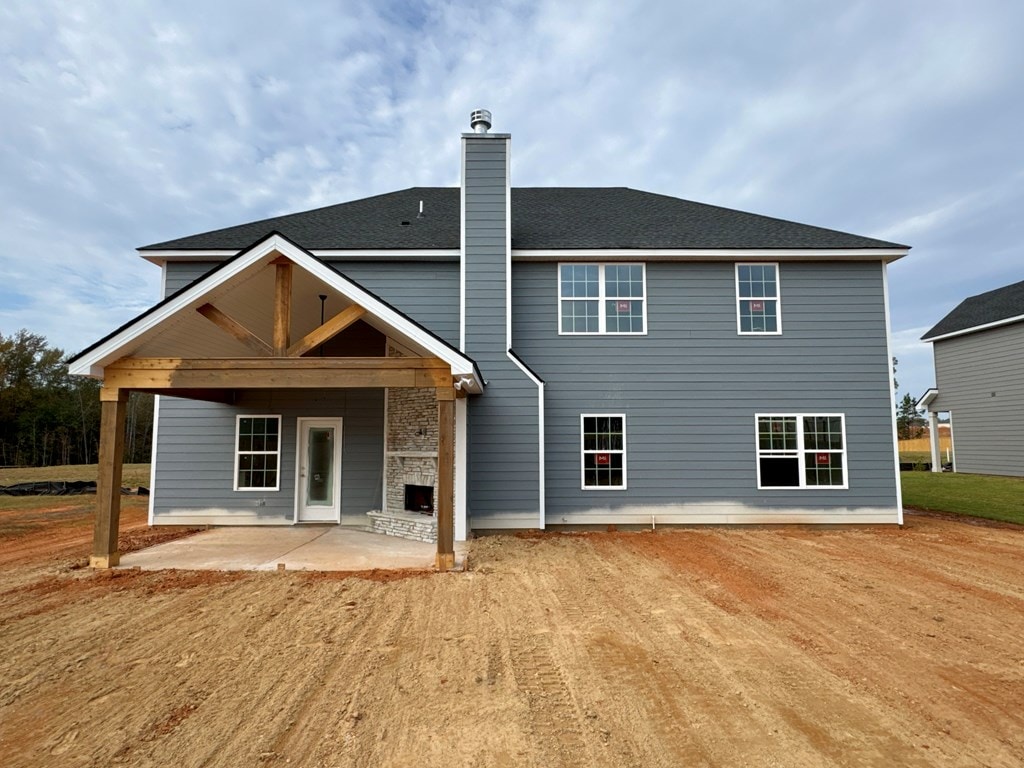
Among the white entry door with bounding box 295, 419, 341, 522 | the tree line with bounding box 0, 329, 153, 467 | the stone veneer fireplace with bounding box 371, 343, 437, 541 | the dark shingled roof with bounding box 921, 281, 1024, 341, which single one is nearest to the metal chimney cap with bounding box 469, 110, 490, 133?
the stone veneer fireplace with bounding box 371, 343, 437, 541

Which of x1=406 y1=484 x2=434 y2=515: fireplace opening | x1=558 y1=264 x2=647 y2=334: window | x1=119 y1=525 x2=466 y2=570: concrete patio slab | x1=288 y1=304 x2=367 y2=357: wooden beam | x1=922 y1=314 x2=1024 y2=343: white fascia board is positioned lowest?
x1=119 y1=525 x2=466 y2=570: concrete patio slab

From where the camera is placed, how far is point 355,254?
10266 mm

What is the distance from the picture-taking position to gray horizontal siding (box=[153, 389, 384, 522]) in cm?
1023

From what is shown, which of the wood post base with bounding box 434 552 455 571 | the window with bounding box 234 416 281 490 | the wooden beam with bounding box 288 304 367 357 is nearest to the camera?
the wooden beam with bounding box 288 304 367 357

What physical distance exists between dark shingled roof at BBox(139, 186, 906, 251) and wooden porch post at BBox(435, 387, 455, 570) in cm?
442

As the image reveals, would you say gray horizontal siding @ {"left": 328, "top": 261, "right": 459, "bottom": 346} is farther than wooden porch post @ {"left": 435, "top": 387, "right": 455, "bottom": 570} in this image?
Yes

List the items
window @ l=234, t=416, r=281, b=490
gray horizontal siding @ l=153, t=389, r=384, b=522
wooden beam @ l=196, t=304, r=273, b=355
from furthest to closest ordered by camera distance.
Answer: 1. window @ l=234, t=416, r=281, b=490
2. gray horizontal siding @ l=153, t=389, r=384, b=522
3. wooden beam @ l=196, t=304, r=273, b=355

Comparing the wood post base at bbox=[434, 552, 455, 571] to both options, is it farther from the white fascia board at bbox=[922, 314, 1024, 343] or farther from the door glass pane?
the white fascia board at bbox=[922, 314, 1024, 343]

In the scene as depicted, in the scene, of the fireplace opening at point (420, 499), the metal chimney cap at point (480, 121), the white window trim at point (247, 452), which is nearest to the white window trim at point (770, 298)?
the metal chimney cap at point (480, 121)

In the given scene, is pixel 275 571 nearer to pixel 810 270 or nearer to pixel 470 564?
pixel 470 564

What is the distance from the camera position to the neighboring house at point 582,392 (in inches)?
390

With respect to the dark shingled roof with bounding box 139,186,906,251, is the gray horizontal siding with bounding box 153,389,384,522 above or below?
below

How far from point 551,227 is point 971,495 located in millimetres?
13983

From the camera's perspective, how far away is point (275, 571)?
269 inches
